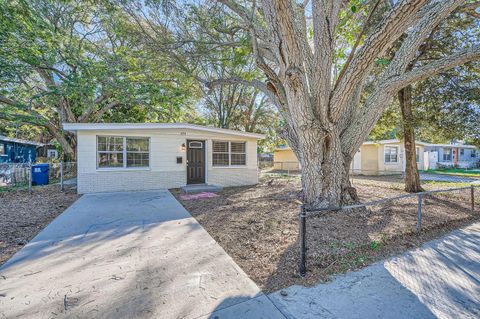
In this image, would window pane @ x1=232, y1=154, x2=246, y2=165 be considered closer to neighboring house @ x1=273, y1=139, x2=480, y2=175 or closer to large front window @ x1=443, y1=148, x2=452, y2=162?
neighboring house @ x1=273, y1=139, x2=480, y2=175

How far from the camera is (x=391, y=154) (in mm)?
18875

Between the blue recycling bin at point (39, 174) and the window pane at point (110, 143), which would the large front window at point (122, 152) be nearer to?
the window pane at point (110, 143)

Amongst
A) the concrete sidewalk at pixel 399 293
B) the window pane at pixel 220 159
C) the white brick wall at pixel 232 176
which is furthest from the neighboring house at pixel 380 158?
the concrete sidewalk at pixel 399 293

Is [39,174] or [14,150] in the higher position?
[14,150]

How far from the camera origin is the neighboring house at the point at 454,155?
80.3 feet

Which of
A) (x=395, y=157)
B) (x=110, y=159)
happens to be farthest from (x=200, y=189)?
(x=395, y=157)

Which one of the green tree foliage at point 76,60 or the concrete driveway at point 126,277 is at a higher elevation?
the green tree foliage at point 76,60

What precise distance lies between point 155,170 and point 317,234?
7.80 meters

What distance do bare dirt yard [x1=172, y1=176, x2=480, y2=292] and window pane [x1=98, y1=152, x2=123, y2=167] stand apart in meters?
4.63

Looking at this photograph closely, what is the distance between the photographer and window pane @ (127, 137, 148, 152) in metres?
9.45

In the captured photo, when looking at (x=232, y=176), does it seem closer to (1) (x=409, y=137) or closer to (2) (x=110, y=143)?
(2) (x=110, y=143)

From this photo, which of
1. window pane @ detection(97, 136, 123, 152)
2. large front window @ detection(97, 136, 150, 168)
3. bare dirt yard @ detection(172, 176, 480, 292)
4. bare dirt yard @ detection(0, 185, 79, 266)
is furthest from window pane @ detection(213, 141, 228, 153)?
bare dirt yard @ detection(0, 185, 79, 266)

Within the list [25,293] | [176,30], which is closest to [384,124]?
[176,30]

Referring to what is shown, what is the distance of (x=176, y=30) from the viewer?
8.28 metres
